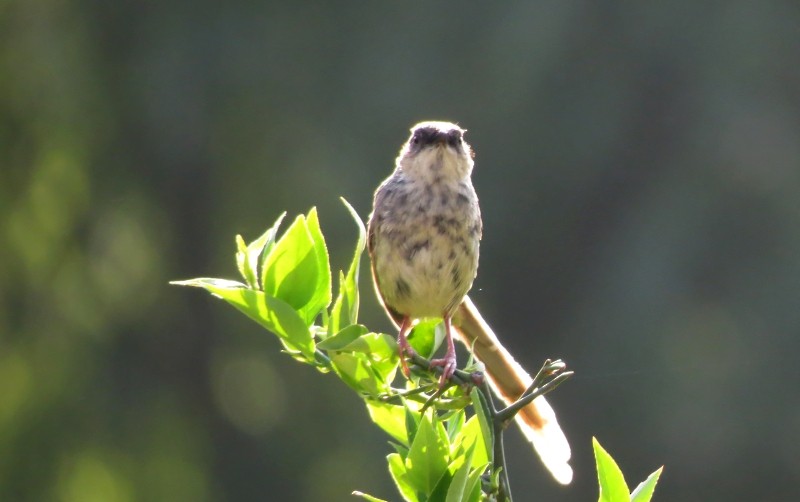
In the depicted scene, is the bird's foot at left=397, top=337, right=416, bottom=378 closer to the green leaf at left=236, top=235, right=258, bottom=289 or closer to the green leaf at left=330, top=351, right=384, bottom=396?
the green leaf at left=330, top=351, right=384, bottom=396

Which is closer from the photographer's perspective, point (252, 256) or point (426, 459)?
point (426, 459)

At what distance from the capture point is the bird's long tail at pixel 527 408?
2.45 meters

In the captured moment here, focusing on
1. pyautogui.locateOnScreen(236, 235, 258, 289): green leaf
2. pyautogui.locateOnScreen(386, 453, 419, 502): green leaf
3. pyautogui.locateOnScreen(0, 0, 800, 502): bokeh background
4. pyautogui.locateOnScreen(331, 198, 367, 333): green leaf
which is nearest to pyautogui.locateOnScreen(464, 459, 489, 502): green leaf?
pyautogui.locateOnScreen(386, 453, 419, 502): green leaf

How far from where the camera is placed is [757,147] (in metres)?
13.5

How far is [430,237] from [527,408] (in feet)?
2.22

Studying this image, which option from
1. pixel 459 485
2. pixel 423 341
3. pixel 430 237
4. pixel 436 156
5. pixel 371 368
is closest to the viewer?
pixel 459 485

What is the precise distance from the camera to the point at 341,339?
62.9 inches

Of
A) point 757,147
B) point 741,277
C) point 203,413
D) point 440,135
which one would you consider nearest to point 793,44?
point 757,147

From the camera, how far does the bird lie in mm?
3213

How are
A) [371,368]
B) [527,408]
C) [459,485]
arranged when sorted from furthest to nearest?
[527,408]
[371,368]
[459,485]

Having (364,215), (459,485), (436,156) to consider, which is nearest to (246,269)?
(459,485)

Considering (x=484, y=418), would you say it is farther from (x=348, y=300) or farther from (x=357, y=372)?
(x=348, y=300)

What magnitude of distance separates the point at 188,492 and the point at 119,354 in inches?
54.7

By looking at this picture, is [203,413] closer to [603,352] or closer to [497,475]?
[603,352]
